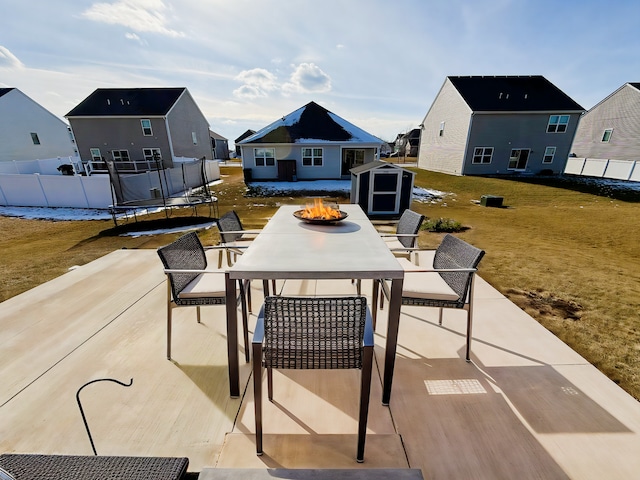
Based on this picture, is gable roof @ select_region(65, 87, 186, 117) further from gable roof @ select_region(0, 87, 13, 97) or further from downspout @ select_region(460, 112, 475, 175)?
downspout @ select_region(460, 112, 475, 175)

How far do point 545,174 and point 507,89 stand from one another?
7029 millimetres

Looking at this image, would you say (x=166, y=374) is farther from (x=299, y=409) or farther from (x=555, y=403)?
(x=555, y=403)

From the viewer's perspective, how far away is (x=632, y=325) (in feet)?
10.2

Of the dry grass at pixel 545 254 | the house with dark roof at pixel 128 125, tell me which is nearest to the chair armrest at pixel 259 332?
the dry grass at pixel 545 254

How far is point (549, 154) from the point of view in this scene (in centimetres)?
1984

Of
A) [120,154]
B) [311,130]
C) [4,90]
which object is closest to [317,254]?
[311,130]

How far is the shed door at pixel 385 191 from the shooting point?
9.21 m

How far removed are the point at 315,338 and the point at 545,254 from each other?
19.6 ft

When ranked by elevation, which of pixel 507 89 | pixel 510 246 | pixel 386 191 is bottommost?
pixel 510 246

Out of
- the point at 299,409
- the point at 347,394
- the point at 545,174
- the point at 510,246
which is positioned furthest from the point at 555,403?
the point at 545,174

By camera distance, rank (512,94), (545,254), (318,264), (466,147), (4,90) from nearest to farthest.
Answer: (318,264) < (545,254) < (4,90) < (466,147) < (512,94)

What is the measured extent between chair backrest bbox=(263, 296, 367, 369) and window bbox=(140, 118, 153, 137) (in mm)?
23701

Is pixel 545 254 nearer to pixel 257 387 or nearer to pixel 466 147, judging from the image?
pixel 257 387

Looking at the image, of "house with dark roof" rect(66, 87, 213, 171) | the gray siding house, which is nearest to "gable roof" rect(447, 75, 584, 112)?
the gray siding house
